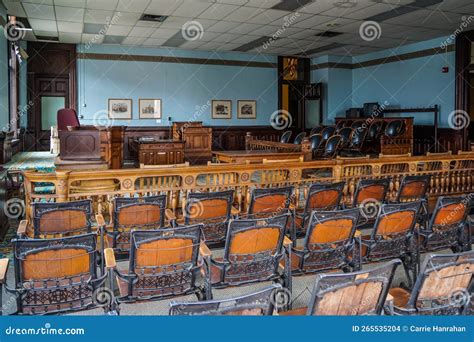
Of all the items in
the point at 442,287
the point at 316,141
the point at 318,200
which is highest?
the point at 316,141

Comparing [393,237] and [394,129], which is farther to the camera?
[394,129]

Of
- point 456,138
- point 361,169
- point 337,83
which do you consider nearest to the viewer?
point 361,169

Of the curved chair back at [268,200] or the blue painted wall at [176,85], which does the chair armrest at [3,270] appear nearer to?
the curved chair back at [268,200]

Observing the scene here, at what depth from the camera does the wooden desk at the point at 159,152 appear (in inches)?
442

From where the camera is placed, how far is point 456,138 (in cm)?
1248

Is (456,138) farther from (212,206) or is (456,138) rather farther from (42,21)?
(42,21)

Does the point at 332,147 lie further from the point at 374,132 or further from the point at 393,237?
the point at 393,237

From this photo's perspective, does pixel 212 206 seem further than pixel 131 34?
No

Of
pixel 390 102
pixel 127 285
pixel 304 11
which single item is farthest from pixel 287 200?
pixel 390 102

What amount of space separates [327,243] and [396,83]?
12.6m

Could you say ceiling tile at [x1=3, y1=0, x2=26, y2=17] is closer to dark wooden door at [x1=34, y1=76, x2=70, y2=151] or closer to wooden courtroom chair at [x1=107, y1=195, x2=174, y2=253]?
dark wooden door at [x1=34, y1=76, x2=70, y2=151]

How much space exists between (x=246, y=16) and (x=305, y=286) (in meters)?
7.94

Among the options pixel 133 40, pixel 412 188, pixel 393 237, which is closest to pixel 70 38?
pixel 133 40

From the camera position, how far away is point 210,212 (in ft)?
14.6
